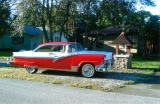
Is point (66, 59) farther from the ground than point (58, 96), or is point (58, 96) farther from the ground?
point (66, 59)

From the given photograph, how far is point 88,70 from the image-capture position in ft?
41.1

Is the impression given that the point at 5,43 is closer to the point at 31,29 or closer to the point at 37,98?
the point at 31,29

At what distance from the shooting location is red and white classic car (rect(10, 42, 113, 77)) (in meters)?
12.4

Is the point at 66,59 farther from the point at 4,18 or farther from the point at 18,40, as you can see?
the point at 18,40

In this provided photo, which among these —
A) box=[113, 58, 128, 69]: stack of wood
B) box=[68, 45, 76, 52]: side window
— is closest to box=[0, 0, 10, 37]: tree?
box=[113, 58, 128, 69]: stack of wood

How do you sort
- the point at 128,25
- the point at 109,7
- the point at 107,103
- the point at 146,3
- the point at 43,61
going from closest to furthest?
the point at 107,103 → the point at 43,61 → the point at 109,7 → the point at 146,3 → the point at 128,25

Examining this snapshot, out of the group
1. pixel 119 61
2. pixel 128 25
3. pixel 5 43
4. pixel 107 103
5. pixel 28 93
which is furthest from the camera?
pixel 5 43

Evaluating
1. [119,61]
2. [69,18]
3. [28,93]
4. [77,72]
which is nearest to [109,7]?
[69,18]

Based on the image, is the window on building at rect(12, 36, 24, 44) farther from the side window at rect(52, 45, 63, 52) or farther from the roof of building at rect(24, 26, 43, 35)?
the side window at rect(52, 45, 63, 52)

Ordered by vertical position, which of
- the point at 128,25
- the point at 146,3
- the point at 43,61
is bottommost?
the point at 43,61

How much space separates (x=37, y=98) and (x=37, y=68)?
568 centimetres

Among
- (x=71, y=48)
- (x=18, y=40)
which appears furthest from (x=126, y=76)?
(x=18, y=40)

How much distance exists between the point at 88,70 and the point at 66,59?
1.18 meters

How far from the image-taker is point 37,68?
13.5 m
